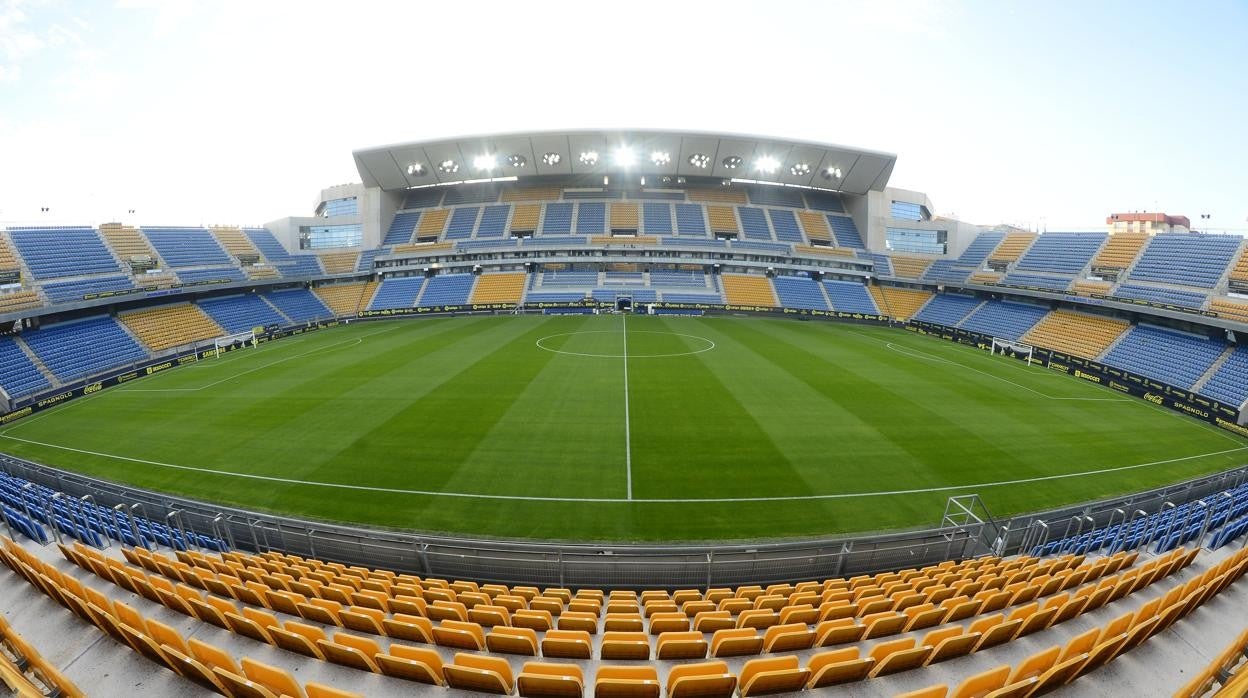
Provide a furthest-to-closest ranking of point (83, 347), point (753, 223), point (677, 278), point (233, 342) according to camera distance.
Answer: point (753, 223), point (677, 278), point (233, 342), point (83, 347)

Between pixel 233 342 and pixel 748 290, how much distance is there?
47936mm

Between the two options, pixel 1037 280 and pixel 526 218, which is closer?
pixel 1037 280

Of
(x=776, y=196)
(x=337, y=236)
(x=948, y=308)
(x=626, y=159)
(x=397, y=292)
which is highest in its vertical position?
(x=626, y=159)

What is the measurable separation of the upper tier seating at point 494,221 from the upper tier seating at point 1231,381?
5978cm

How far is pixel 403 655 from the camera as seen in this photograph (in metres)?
5.04

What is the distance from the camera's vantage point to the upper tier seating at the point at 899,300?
170 ft

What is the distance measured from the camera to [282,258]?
5303 centimetres

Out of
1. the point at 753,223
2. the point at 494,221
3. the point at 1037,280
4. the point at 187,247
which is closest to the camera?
the point at 1037,280

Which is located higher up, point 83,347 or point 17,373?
point 83,347

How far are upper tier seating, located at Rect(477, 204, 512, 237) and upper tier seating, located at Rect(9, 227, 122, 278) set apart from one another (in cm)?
3292

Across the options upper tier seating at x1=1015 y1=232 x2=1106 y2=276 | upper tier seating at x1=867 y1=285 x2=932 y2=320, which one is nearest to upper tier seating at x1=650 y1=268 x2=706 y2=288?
upper tier seating at x1=867 y1=285 x2=932 y2=320

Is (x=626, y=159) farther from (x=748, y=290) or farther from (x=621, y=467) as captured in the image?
(x=621, y=467)

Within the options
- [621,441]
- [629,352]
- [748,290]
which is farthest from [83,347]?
[748,290]

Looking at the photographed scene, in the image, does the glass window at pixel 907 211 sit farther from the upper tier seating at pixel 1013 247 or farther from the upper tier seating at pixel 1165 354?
the upper tier seating at pixel 1165 354
